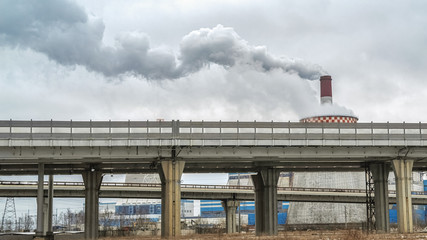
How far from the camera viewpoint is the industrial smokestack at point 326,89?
77875 millimetres

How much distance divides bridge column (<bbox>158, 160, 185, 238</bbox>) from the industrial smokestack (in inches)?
1402

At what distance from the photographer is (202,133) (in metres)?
47.2

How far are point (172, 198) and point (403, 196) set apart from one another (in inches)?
854

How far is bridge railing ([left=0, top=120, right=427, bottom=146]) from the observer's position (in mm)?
45562

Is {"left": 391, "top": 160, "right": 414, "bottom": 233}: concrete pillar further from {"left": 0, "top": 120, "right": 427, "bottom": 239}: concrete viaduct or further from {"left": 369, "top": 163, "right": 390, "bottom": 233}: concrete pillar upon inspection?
{"left": 369, "top": 163, "right": 390, "bottom": 233}: concrete pillar

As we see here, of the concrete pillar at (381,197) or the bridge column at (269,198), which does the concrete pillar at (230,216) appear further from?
the concrete pillar at (381,197)

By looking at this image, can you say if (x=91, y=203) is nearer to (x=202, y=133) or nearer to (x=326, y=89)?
(x=202, y=133)

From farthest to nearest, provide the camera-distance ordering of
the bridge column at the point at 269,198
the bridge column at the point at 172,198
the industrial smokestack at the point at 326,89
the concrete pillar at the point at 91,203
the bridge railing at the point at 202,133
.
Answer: the industrial smokestack at the point at 326,89
the bridge column at the point at 269,198
the concrete pillar at the point at 91,203
the bridge column at the point at 172,198
the bridge railing at the point at 202,133

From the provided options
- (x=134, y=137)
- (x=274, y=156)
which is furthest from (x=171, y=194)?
(x=274, y=156)

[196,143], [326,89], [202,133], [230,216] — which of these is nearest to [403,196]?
[202,133]

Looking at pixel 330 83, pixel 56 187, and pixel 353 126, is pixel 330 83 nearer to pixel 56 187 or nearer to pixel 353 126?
pixel 353 126

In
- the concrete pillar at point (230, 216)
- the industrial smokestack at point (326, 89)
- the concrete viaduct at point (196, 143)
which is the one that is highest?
the industrial smokestack at point (326, 89)

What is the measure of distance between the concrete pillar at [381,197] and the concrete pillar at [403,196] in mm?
5327

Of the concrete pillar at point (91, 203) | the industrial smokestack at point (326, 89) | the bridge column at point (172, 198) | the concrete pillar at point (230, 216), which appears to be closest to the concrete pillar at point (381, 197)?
the industrial smokestack at point (326, 89)
